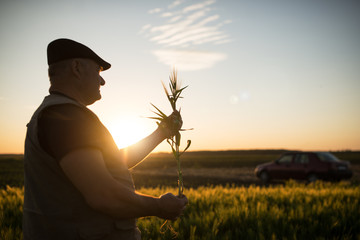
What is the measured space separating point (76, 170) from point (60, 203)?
0.89 feet

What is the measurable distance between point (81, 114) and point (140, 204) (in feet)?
1.72

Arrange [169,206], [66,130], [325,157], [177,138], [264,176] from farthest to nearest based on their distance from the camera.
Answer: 1. [264,176]
2. [325,157]
3. [177,138]
4. [169,206]
5. [66,130]

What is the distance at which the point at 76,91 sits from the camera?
1.61 metres

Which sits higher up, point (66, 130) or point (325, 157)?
point (66, 130)

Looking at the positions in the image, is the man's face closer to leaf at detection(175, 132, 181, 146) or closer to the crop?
leaf at detection(175, 132, 181, 146)

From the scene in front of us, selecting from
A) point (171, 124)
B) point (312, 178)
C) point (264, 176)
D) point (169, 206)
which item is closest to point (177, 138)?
point (171, 124)

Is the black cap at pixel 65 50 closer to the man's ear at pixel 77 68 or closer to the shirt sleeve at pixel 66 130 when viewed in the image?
the man's ear at pixel 77 68

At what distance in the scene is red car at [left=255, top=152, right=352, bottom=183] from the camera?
14.4m

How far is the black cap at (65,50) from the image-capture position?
5.14 ft

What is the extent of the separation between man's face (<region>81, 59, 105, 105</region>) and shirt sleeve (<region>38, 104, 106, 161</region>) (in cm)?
26

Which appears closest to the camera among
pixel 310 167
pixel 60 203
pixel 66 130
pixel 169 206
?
pixel 66 130

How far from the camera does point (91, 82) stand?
1.64 m

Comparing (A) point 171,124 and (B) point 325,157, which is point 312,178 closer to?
(B) point 325,157

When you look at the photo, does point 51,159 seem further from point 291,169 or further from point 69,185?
point 291,169
